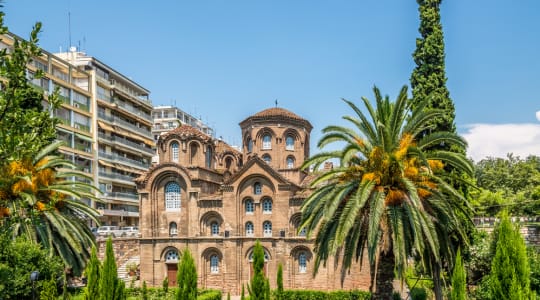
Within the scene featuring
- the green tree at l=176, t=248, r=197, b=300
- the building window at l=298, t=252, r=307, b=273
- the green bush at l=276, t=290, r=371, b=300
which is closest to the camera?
the green tree at l=176, t=248, r=197, b=300

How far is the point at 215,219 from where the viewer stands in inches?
1410

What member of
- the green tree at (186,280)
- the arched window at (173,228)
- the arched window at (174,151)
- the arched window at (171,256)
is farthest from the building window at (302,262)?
the green tree at (186,280)

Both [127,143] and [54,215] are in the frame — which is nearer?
[54,215]

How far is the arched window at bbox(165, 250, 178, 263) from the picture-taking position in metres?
35.8

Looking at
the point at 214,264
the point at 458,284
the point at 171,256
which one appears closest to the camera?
the point at 458,284

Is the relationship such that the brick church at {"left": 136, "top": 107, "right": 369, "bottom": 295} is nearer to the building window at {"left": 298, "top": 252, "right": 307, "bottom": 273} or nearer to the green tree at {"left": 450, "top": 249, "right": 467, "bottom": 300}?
the building window at {"left": 298, "top": 252, "right": 307, "bottom": 273}

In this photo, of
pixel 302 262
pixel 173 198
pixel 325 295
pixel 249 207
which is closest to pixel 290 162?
pixel 249 207

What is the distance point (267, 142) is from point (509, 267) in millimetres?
25799

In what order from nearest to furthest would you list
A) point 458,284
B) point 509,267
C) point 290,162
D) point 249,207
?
point 509,267
point 458,284
point 249,207
point 290,162

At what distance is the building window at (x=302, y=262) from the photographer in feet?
111

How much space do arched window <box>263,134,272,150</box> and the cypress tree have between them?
1776cm

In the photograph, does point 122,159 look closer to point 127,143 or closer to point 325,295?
point 127,143

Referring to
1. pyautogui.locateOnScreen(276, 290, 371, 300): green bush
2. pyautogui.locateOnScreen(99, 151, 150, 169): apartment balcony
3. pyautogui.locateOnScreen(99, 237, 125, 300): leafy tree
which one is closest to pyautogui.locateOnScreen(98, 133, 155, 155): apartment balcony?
pyautogui.locateOnScreen(99, 151, 150, 169): apartment balcony

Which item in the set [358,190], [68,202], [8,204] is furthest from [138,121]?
[358,190]
